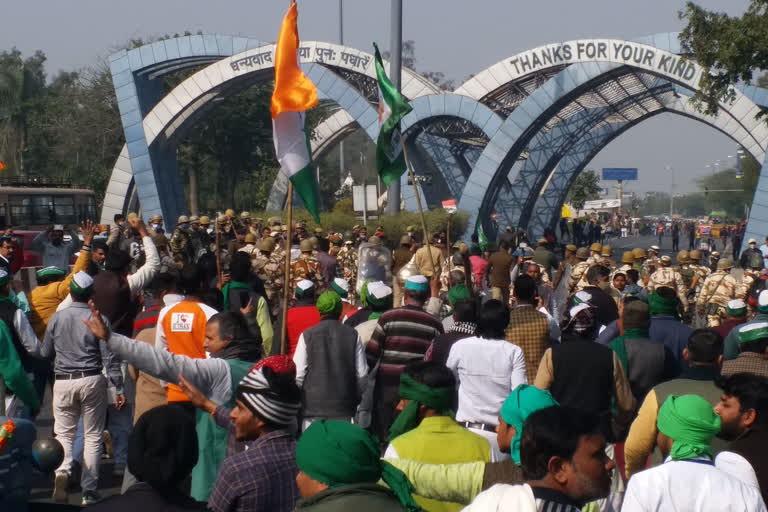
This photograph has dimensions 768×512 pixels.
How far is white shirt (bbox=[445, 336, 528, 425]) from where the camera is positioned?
609 cm

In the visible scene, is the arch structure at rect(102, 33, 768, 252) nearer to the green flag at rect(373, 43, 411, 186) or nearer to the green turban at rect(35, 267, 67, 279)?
the green flag at rect(373, 43, 411, 186)

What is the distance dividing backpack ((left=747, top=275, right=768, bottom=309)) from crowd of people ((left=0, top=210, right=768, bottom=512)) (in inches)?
68.9

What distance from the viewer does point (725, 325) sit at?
28.0 feet

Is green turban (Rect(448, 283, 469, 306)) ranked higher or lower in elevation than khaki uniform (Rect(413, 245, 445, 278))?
higher

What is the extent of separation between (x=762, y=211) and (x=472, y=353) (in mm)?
22428

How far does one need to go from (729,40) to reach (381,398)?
16.2 meters

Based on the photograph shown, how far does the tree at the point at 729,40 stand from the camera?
67.2 ft

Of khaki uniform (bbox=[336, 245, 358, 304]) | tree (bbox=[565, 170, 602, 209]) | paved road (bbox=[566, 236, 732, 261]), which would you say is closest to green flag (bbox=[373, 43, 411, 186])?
khaki uniform (bbox=[336, 245, 358, 304])

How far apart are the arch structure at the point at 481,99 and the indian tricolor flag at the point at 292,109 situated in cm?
2080

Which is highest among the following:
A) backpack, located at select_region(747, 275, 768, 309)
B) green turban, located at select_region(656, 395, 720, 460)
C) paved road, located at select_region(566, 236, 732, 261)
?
green turban, located at select_region(656, 395, 720, 460)

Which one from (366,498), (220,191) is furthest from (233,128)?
(366,498)

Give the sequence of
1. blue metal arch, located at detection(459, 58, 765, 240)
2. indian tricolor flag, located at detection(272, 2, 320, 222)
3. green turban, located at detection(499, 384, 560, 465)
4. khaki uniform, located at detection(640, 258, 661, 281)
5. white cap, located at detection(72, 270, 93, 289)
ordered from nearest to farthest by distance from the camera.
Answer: green turban, located at detection(499, 384, 560, 465)
white cap, located at detection(72, 270, 93, 289)
indian tricolor flag, located at detection(272, 2, 320, 222)
khaki uniform, located at detection(640, 258, 661, 281)
blue metal arch, located at detection(459, 58, 765, 240)

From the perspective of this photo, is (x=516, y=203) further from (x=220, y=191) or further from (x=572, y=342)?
(x=572, y=342)

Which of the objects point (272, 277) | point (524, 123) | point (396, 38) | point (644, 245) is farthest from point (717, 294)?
point (644, 245)
